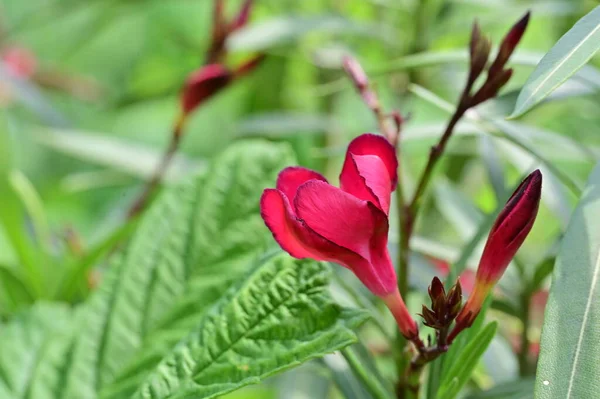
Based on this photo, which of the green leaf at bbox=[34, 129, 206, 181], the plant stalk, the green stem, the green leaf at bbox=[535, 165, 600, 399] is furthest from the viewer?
the green leaf at bbox=[34, 129, 206, 181]

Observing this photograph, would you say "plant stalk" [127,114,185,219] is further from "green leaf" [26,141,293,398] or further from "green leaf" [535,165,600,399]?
"green leaf" [535,165,600,399]

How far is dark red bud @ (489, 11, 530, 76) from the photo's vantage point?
0.33 m

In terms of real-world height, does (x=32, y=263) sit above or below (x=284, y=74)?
below

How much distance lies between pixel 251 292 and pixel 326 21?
1.68ft

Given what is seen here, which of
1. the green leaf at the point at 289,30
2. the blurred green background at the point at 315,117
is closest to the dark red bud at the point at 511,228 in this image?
the blurred green background at the point at 315,117

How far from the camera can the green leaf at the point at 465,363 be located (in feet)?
0.95

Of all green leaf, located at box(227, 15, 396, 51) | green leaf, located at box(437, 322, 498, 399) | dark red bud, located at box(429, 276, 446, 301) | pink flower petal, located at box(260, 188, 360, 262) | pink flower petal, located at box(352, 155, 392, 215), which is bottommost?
green leaf, located at box(437, 322, 498, 399)

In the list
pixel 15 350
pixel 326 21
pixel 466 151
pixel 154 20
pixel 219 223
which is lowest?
pixel 15 350

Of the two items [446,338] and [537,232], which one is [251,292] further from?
[537,232]

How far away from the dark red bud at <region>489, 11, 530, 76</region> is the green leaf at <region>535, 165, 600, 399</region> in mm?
72

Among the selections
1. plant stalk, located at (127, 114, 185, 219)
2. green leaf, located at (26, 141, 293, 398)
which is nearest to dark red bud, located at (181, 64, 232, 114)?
plant stalk, located at (127, 114, 185, 219)

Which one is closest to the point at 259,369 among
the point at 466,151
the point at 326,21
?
the point at 466,151

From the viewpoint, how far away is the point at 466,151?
2.26 ft

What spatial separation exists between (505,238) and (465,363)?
6cm
